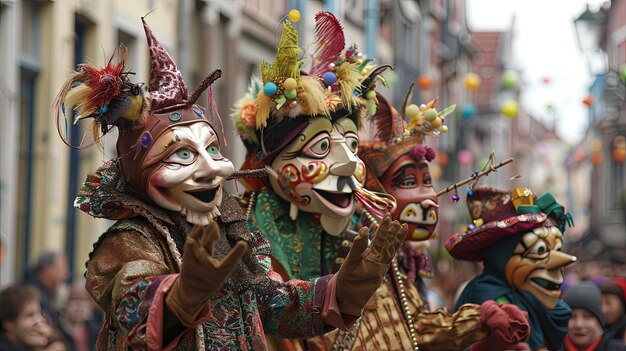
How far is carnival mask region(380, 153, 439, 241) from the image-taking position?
742 cm

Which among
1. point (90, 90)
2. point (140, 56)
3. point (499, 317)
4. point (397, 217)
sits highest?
point (140, 56)

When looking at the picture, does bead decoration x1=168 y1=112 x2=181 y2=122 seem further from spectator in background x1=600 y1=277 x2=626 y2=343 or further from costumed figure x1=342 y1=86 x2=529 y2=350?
spectator in background x1=600 y1=277 x2=626 y2=343

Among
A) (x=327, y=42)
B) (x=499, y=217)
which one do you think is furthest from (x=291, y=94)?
(x=499, y=217)

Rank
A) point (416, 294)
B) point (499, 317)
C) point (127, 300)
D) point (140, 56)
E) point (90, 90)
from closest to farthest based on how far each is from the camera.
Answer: point (127, 300), point (90, 90), point (499, 317), point (416, 294), point (140, 56)

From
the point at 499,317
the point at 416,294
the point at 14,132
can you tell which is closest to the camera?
the point at 499,317

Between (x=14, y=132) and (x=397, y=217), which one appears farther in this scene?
(x=14, y=132)

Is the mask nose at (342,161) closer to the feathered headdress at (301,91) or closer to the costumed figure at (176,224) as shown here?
the feathered headdress at (301,91)

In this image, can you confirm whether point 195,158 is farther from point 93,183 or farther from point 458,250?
point 458,250

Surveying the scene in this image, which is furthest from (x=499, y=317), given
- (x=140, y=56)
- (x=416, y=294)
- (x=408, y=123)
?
(x=140, y=56)

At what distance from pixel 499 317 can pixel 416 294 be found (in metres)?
0.59

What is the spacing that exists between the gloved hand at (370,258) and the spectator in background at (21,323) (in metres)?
2.67

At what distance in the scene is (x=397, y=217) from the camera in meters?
7.44

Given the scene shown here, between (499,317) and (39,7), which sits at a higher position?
(39,7)

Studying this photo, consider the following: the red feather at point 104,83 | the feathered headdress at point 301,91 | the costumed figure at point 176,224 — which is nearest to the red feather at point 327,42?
the feathered headdress at point 301,91
